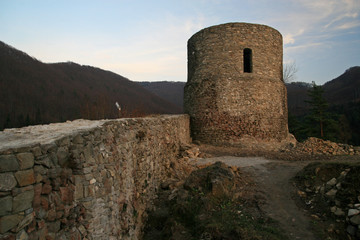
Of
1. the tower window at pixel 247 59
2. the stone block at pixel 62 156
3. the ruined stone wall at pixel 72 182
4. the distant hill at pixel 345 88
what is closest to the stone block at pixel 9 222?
the ruined stone wall at pixel 72 182

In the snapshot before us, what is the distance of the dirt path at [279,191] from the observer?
4.12 metres

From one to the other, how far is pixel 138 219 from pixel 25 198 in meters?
2.66

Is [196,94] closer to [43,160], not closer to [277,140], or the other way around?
[277,140]

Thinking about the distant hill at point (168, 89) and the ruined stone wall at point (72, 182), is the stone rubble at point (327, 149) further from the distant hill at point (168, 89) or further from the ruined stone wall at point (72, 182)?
the distant hill at point (168, 89)

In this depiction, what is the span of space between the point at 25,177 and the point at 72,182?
0.64m

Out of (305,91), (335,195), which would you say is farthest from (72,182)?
(305,91)

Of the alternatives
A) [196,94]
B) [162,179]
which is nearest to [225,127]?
[196,94]

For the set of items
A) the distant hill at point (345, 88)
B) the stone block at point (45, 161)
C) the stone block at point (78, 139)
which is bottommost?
the stone block at point (45, 161)

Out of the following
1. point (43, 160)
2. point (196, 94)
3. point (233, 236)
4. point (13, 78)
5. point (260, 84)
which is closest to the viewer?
point (43, 160)

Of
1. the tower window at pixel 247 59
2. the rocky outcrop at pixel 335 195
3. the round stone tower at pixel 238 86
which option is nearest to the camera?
the rocky outcrop at pixel 335 195

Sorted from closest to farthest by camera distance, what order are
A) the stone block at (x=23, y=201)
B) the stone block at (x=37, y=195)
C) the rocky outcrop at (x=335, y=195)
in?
the stone block at (x=23, y=201) < the stone block at (x=37, y=195) < the rocky outcrop at (x=335, y=195)

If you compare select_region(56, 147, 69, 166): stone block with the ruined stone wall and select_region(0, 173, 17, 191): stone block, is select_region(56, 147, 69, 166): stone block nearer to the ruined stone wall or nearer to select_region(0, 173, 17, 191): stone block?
the ruined stone wall

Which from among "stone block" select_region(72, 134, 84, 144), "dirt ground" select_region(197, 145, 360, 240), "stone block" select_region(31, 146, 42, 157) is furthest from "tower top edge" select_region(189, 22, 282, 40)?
"stone block" select_region(31, 146, 42, 157)

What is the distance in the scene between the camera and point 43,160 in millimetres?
2221
